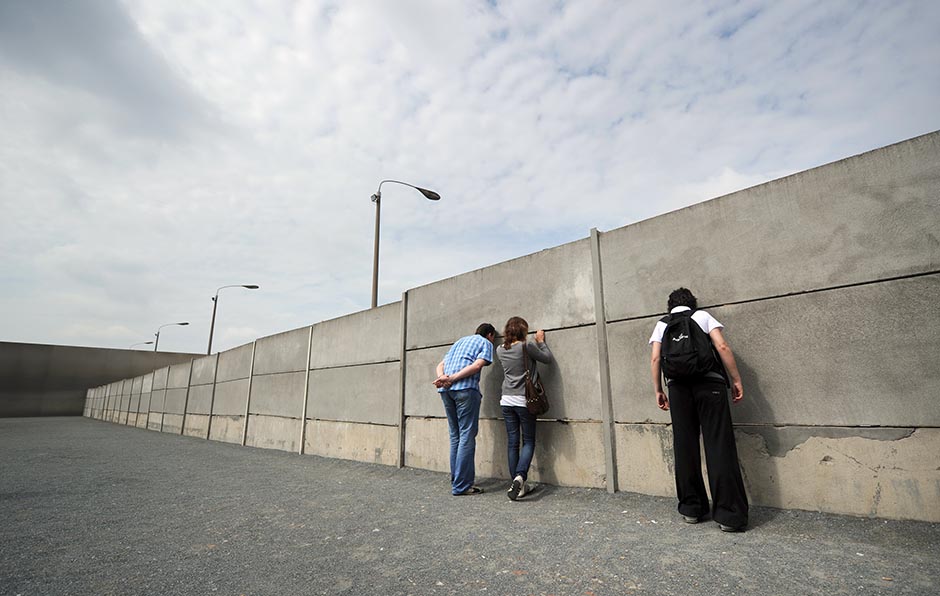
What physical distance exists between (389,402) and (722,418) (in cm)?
488

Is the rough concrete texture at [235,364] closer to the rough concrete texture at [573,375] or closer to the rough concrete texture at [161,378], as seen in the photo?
the rough concrete texture at [161,378]

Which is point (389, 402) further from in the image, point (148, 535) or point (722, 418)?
point (722, 418)

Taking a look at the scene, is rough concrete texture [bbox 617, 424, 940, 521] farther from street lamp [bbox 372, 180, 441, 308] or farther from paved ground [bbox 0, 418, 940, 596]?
street lamp [bbox 372, 180, 441, 308]

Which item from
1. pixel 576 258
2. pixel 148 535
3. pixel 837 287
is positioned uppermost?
pixel 576 258

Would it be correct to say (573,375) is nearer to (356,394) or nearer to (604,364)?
(604,364)

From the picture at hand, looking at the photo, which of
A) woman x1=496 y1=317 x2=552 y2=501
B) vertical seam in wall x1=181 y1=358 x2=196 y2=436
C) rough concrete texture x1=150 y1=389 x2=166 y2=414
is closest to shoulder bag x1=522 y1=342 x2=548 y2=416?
woman x1=496 y1=317 x2=552 y2=501

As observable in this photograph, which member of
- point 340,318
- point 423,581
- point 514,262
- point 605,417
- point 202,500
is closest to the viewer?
point 423,581

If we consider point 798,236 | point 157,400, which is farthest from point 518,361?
point 157,400

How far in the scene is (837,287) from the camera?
3.36m

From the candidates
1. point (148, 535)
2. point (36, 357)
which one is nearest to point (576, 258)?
point (148, 535)

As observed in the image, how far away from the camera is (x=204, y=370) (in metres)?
15.2

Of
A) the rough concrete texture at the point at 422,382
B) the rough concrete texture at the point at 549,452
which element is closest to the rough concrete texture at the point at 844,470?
the rough concrete texture at the point at 549,452

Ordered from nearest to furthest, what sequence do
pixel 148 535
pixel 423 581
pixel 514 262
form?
pixel 423 581, pixel 148 535, pixel 514 262

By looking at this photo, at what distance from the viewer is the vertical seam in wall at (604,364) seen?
4.34m
